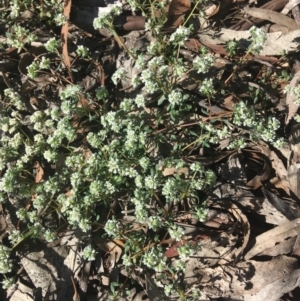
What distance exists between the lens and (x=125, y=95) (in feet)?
15.5

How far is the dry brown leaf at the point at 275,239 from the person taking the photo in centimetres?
419

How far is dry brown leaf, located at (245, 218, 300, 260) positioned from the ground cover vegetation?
584 mm

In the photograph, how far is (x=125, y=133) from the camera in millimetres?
4379

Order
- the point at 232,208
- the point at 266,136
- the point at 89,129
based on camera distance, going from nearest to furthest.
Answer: the point at 266,136, the point at 232,208, the point at 89,129

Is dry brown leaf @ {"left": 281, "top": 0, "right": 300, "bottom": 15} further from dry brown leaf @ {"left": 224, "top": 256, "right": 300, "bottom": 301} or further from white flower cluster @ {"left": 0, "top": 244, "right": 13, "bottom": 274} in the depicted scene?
white flower cluster @ {"left": 0, "top": 244, "right": 13, "bottom": 274}

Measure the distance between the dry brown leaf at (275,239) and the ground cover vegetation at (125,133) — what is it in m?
0.58

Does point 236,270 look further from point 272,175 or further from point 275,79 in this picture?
point 275,79

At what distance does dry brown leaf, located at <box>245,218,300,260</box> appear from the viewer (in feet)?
13.8

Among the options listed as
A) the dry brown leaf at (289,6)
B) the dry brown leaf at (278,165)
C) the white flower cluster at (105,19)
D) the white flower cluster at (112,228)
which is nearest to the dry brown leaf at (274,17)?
the dry brown leaf at (289,6)

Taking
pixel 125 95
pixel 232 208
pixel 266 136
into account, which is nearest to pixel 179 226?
pixel 232 208

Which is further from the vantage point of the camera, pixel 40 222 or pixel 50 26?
pixel 50 26

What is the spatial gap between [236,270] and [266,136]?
1.22 metres

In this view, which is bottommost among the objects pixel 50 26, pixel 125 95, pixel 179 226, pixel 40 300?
pixel 40 300

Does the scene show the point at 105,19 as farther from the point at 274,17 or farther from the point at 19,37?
the point at 274,17
